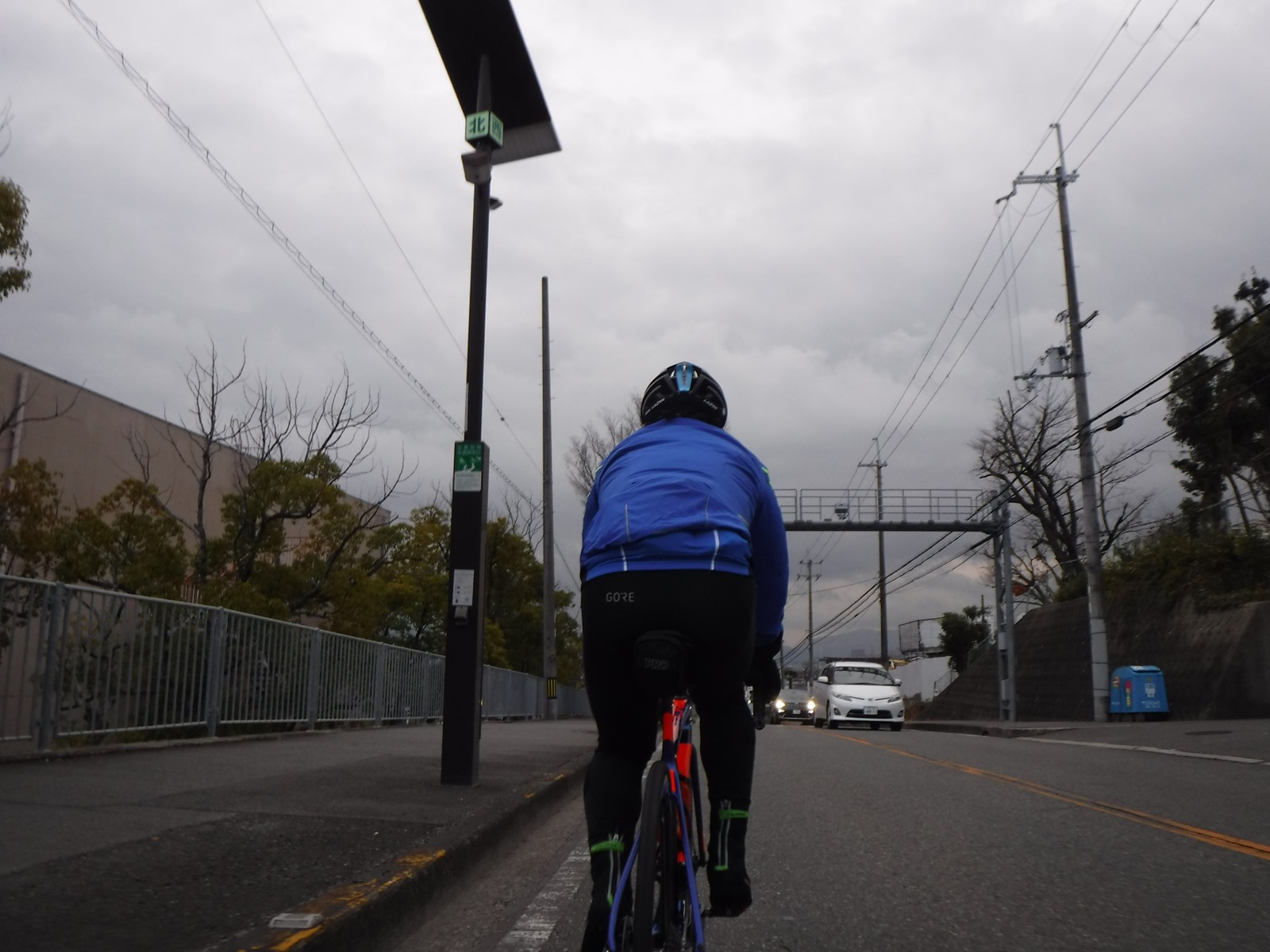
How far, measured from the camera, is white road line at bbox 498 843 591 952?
388 cm

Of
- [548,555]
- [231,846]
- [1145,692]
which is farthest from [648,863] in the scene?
[548,555]

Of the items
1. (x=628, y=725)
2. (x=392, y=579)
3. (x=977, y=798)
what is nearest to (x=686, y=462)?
(x=628, y=725)

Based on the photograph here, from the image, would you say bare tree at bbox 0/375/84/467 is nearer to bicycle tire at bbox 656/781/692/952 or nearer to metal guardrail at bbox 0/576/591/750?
metal guardrail at bbox 0/576/591/750

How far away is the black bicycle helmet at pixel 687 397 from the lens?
3.32m

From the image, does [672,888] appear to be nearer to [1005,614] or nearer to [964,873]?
[964,873]

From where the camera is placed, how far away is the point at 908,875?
4.90 meters

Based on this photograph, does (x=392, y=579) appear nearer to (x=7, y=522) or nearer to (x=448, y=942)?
(x=7, y=522)

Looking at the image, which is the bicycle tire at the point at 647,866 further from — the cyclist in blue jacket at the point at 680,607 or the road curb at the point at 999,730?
the road curb at the point at 999,730

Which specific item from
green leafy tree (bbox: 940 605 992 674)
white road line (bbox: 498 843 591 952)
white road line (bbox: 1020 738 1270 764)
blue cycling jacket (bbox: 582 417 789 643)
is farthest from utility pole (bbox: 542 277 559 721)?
green leafy tree (bbox: 940 605 992 674)

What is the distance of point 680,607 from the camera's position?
9.11 ft

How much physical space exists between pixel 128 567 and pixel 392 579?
455 inches

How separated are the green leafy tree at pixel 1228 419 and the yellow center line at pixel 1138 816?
714 inches

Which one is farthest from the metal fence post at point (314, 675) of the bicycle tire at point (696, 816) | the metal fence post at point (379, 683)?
the bicycle tire at point (696, 816)

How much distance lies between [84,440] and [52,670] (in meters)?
17.3
